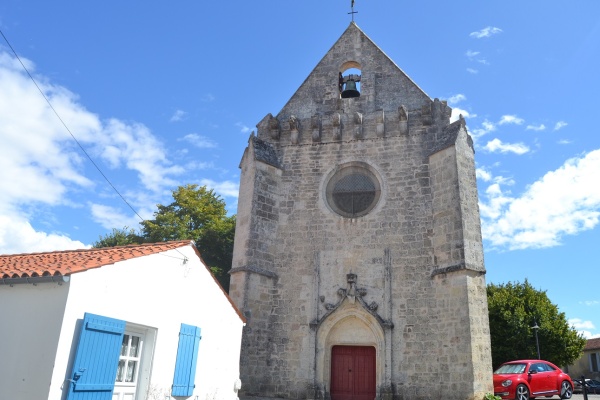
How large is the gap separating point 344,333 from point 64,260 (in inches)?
302

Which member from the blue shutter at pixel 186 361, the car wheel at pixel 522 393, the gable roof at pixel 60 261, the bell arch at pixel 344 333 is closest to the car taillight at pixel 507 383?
the car wheel at pixel 522 393

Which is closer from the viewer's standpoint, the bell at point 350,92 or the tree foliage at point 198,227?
the bell at point 350,92

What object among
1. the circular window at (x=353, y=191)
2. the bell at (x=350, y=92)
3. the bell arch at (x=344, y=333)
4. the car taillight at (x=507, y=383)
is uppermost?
the bell at (x=350, y=92)

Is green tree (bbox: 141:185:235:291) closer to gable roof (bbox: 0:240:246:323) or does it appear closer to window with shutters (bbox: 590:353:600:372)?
gable roof (bbox: 0:240:246:323)

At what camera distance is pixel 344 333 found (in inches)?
500

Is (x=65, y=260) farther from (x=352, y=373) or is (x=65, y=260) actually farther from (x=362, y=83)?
(x=362, y=83)

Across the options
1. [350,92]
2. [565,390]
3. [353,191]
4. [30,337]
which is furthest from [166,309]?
[565,390]

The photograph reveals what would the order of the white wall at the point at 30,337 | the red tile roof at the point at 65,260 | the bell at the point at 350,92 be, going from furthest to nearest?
the bell at the point at 350,92, the red tile roof at the point at 65,260, the white wall at the point at 30,337

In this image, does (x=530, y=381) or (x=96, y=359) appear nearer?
(x=96, y=359)

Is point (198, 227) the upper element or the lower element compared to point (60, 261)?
upper

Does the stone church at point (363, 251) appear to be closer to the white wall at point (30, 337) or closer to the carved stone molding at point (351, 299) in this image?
the carved stone molding at point (351, 299)

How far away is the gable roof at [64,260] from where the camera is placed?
20.2ft

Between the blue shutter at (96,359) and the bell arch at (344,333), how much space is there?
6927 mm

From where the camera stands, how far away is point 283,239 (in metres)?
13.9
